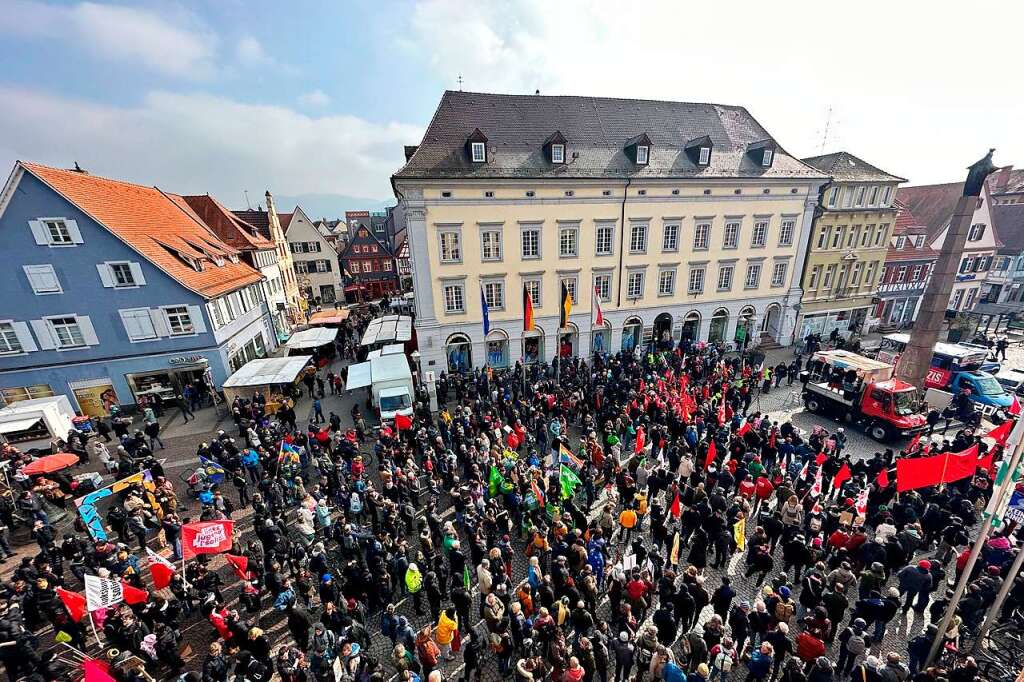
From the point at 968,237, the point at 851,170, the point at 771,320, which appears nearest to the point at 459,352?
the point at 771,320

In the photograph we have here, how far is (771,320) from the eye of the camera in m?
32.6

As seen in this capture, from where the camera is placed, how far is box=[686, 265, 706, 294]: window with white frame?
95.0ft

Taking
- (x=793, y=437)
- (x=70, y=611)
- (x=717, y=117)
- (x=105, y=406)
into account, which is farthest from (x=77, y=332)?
(x=717, y=117)

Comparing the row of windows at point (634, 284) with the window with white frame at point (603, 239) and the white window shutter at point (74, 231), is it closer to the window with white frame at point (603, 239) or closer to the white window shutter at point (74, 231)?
the window with white frame at point (603, 239)

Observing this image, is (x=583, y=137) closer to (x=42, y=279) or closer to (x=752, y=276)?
(x=752, y=276)

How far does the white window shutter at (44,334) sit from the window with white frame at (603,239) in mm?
30628

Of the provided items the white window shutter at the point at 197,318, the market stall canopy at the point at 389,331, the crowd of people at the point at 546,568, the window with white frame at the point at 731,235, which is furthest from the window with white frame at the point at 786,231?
the white window shutter at the point at 197,318

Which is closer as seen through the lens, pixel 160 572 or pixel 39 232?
pixel 160 572

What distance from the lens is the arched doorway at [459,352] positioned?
2644 cm

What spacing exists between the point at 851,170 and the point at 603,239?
20.5m

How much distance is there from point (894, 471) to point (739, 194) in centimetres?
2066

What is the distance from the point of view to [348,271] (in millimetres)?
62656

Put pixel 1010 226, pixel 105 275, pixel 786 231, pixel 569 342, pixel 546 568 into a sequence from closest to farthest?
pixel 546 568 → pixel 105 275 → pixel 569 342 → pixel 786 231 → pixel 1010 226

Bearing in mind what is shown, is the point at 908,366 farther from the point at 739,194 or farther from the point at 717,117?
the point at 717,117
